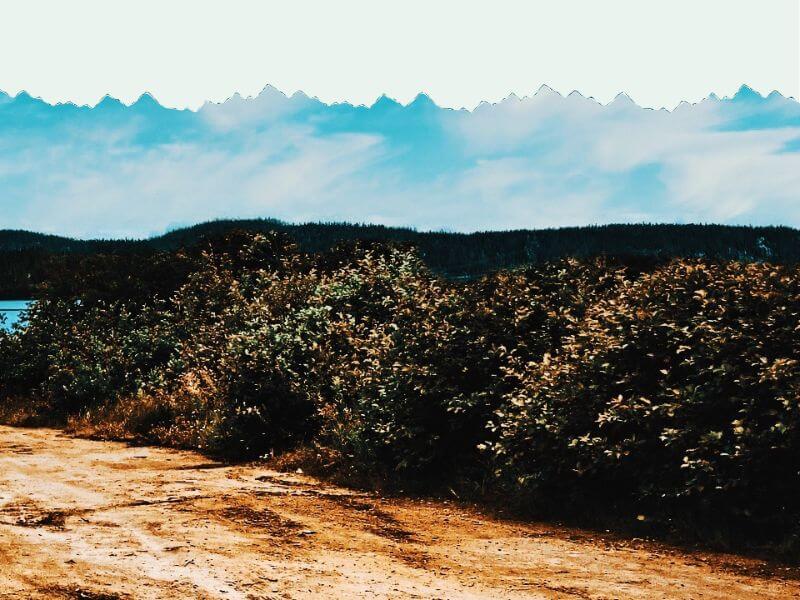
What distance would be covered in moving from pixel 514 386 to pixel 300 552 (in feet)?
13.0

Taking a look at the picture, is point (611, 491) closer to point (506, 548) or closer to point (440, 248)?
point (506, 548)

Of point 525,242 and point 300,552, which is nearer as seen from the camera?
point 300,552

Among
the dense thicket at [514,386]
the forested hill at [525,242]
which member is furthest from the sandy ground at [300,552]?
the forested hill at [525,242]

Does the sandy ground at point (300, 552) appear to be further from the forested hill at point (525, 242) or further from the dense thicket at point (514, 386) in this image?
the forested hill at point (525, 242)

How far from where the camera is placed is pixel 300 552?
729cm

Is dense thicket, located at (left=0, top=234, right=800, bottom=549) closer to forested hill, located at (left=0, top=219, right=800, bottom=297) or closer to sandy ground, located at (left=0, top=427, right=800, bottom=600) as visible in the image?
sandy ground, located at (left=0, top=427, right=800, bottom=600)

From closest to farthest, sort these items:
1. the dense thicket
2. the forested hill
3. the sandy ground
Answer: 1. the sandy ground
2. the dense thicket
3. the forested hill

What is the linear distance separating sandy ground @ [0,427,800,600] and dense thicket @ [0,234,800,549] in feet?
2.30

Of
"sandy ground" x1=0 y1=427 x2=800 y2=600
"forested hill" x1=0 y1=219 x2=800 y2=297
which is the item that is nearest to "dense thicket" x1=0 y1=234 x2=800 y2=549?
→ "sandy ground" x1=0 y1=427 x2=800 y2=600

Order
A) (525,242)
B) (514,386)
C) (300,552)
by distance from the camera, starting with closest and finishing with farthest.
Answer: (300,552) → (514,386) → (525,242)

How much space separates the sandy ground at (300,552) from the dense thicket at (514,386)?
70 centimetres

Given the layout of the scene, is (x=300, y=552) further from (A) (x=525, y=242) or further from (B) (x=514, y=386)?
(A) (x=525, y=242)

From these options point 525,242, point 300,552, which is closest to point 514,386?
point 300,552

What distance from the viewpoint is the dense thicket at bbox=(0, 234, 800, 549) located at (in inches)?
314
